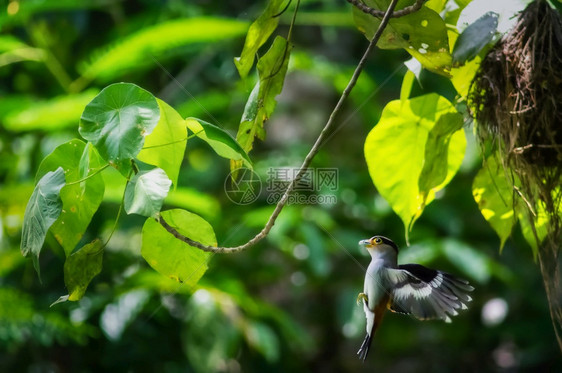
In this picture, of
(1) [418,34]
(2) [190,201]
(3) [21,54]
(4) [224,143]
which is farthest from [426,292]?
(3) [21,54]

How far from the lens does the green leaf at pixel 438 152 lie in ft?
2.86

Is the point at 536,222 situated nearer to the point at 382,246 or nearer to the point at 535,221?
the point at 535,221

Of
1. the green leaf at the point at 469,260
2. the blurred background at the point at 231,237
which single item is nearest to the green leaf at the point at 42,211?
the blurred background at the point at 231,237

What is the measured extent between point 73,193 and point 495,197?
0.57m

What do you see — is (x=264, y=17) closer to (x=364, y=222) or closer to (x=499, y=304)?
(x=364, y=222)

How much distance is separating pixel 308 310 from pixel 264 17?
7.01ft

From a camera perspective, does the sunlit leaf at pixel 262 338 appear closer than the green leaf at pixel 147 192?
No

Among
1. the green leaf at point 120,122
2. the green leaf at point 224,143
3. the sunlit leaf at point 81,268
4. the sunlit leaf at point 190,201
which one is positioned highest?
the green leaf at point 120,122

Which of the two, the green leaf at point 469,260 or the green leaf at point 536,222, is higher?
the green leaf at point 536,222

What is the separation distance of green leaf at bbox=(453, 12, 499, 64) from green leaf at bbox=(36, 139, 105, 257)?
45 centimetres

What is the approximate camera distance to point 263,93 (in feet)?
2.72

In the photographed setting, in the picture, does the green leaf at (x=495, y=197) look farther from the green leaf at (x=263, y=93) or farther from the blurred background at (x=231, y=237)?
the blurred background at (x=231, y=237)

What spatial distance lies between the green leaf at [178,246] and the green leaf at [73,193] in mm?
65

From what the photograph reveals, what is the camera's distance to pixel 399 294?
2.06 feet
